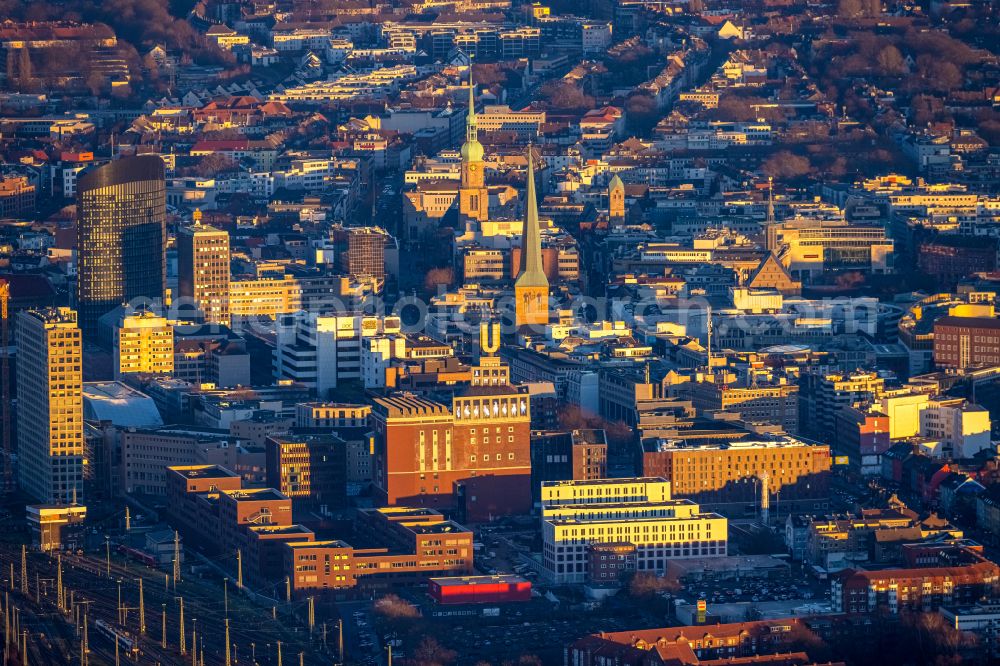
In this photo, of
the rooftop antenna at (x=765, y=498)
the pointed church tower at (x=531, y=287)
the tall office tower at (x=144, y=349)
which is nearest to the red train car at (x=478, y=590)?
the rooftop antenna at (x=765, y=498)

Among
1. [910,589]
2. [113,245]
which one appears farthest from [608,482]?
[113,245]

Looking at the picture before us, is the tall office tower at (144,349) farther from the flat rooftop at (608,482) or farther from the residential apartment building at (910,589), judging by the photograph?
the residential apartment building at (910,589)

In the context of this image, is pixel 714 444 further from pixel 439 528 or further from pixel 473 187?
pixel 473 187

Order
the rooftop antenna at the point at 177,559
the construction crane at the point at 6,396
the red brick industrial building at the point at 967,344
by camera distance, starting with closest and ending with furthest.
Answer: the rooftop antenna at the point at 177,559, the construction crane at the point at 6,396, the red brick industrial building at the point at 967,344

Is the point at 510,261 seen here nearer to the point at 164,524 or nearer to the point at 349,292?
the point at 349,292

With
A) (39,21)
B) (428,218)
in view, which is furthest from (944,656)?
(39,21)

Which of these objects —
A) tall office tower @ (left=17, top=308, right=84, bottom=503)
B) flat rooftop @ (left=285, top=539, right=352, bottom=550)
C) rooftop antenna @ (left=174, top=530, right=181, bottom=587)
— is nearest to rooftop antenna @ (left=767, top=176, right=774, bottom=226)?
tall office tower @ (left=17, top=308, right=84, bottom=503)

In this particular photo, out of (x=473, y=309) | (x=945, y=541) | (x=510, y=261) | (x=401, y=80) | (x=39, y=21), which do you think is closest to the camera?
(x=945, y=541)

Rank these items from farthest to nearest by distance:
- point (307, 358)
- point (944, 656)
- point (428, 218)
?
point (428, 218) < point (307, 358) < point (944, 656)
